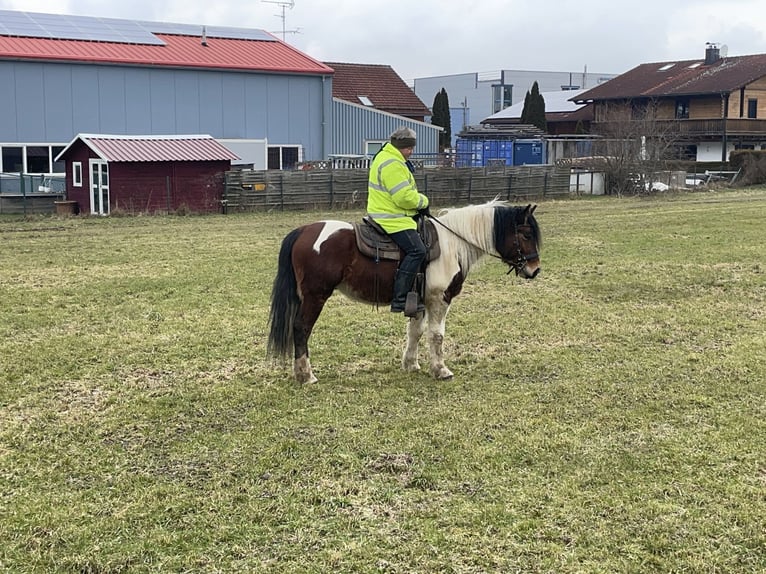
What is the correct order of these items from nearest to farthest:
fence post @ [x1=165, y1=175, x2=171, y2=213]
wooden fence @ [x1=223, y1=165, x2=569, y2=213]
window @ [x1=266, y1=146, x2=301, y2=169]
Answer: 1. fence post @ [x1=165, y1=175, x2=171, y2=213]
2. wooden fence @ [x1=223, y1=165, x2=569, y2=213]
3. window @ [x1=266, y1=146, x2=301, y2=169]

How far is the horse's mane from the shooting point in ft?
24.6

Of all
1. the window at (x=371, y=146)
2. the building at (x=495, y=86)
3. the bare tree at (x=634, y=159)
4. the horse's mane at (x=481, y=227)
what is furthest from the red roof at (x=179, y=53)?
the building at (x=495, y=86)

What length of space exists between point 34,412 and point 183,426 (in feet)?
3.92

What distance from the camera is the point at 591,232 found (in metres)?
18.7

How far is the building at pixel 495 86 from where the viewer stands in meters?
87.6

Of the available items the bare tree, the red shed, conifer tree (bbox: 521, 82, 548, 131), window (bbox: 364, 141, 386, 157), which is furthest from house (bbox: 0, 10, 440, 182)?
conifer tree (bbox: 521, 82, 548, 131)

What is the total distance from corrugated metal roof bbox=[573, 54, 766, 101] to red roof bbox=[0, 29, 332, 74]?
25.8 m

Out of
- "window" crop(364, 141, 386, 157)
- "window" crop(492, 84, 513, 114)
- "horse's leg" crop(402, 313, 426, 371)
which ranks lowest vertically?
"horse's leg" crop(402, 313, 426, 371)

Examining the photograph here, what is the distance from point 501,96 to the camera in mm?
87188

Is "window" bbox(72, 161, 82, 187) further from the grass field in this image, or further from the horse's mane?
the horse's mane

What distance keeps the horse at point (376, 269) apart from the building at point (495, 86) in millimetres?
78270

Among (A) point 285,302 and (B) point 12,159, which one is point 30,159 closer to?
(B) point 12,159

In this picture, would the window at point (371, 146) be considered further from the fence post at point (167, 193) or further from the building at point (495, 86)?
the building at point (495, 86)

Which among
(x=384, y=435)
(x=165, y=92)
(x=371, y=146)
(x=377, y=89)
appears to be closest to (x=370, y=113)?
(x=371, y=146)
